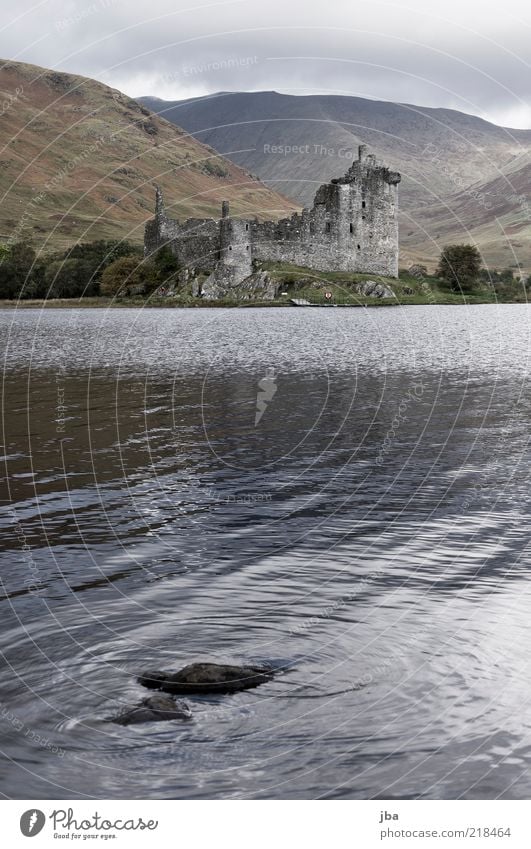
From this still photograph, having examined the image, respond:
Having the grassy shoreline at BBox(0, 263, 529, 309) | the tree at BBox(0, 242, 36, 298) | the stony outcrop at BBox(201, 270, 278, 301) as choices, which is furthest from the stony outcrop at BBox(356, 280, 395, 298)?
the tree at BBox(0, 242, 36, 298)

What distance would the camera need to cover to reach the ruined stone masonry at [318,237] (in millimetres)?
117062

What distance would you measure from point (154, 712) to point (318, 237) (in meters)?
110

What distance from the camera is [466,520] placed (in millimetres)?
19641

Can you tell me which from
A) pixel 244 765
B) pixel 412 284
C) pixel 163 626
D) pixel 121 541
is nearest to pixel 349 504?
pixel 121 541

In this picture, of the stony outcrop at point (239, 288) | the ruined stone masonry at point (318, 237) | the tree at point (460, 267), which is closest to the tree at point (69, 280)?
the ruined stone masonry at point (318, 237)

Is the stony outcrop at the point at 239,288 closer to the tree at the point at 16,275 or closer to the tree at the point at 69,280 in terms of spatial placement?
the tree at the point at 69,280

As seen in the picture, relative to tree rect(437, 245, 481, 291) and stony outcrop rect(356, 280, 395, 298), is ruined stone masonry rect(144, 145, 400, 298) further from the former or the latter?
tree rect(437, 245, 481, 291)

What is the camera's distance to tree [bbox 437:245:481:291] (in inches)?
5369

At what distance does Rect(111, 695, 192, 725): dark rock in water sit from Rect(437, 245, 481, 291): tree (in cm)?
12718

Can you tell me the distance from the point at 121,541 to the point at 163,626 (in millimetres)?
4517

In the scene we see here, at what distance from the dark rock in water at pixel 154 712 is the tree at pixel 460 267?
127 meters

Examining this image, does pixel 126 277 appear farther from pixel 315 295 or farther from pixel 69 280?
pixel 315 295
